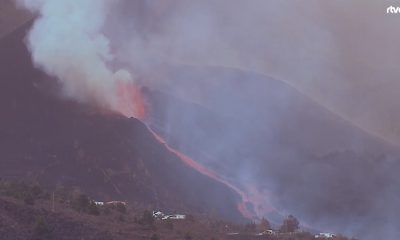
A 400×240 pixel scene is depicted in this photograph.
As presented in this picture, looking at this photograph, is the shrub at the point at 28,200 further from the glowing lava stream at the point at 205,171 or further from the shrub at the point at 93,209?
the glowing lava stream at the point at 205,171

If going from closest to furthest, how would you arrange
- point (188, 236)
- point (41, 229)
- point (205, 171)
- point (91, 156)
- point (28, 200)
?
point (41, 229) < point (28, 200) < point (188, 236) < point (91, 156) < point (205, 171)

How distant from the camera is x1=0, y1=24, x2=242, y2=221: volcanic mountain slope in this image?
133 ft

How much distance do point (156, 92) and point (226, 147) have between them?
25.4 ft

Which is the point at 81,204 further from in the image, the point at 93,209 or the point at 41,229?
the point at 41,229

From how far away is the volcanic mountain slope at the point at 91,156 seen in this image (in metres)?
40.4

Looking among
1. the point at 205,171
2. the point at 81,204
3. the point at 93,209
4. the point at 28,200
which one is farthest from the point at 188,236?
the point at 205,171

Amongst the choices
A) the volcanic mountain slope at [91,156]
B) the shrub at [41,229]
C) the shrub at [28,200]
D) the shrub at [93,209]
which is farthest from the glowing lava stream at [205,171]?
the shrub at [41,229]

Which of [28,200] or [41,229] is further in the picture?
[28,200]

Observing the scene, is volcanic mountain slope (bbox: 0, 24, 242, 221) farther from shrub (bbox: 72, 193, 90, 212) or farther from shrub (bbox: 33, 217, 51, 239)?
shrub (bbox: 33, 217, 51, 239)

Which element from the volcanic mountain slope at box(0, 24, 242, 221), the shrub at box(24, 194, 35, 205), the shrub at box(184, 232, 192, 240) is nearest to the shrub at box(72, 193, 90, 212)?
the shrub at box(24, 194, 35, 205)

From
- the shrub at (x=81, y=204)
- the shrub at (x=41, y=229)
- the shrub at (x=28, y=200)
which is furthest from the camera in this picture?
the shrub at (x=81, y=204)

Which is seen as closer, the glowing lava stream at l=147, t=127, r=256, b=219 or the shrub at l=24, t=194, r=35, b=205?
the shrub at l=24, t=194, r=35, b=205

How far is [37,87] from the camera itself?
51812 mm

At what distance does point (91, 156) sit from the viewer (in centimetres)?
4338
